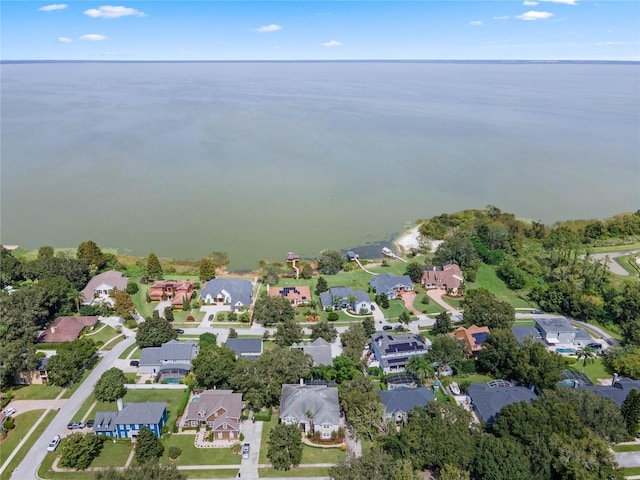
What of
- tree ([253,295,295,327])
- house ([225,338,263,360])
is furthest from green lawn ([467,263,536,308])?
house ([225,338,263,360])

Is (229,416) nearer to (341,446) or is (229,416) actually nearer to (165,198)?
(341,446)

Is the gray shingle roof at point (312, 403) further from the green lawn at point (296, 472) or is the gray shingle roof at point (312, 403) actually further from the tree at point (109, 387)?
the tree at point (109, 387)

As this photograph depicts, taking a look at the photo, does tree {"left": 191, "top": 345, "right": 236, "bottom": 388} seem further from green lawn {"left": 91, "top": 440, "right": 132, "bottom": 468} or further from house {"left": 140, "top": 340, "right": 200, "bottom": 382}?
green lawn {"left": 91, "top": 440, "right": 132, "bottom": 468}

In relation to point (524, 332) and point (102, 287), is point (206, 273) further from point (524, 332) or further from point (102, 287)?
point (524, 332)

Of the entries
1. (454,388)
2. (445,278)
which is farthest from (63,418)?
(445,278)

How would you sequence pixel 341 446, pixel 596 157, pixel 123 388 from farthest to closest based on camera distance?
pixel 596 157 < pixel 123 388 < pixel 341 446

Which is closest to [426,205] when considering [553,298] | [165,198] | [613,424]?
[553,298]
